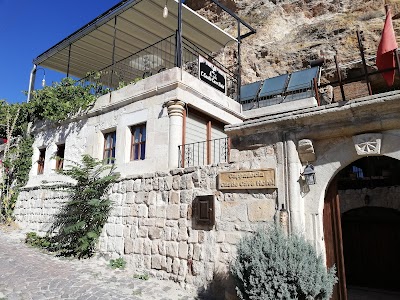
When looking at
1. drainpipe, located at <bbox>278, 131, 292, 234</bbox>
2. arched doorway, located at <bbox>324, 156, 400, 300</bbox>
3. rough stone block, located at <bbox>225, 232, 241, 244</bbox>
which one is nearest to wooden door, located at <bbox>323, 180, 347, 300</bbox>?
drainpipe, located at <bbox>278, 131, 292, 234</bbox>

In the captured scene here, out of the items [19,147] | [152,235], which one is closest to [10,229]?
[19,147]

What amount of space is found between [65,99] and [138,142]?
4278 millimetres

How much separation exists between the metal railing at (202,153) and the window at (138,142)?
1.25 meters

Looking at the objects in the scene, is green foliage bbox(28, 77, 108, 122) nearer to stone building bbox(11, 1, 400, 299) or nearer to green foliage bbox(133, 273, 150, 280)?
stone building bbox(11, 1, 400, 299)

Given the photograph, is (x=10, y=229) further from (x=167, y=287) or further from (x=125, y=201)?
(x=167, y=287)

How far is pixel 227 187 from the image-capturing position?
220 inches

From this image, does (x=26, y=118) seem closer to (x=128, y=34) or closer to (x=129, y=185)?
(x=128, y=34)

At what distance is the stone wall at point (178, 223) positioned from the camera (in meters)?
5.36

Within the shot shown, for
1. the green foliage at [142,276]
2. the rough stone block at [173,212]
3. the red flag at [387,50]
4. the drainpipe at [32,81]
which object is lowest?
the green foliage at [142,276]

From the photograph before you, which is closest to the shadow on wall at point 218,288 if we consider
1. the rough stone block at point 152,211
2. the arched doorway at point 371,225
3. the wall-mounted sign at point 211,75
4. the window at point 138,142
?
the rough stone block at point 152,211

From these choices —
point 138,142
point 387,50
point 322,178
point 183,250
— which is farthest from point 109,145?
point 387,50

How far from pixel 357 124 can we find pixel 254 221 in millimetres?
2195

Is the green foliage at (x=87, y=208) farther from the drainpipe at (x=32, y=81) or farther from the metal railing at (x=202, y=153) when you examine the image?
the drainpipe at (x=32, y=81)

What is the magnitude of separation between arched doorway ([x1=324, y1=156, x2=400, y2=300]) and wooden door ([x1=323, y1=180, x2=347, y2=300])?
4.22 metres
